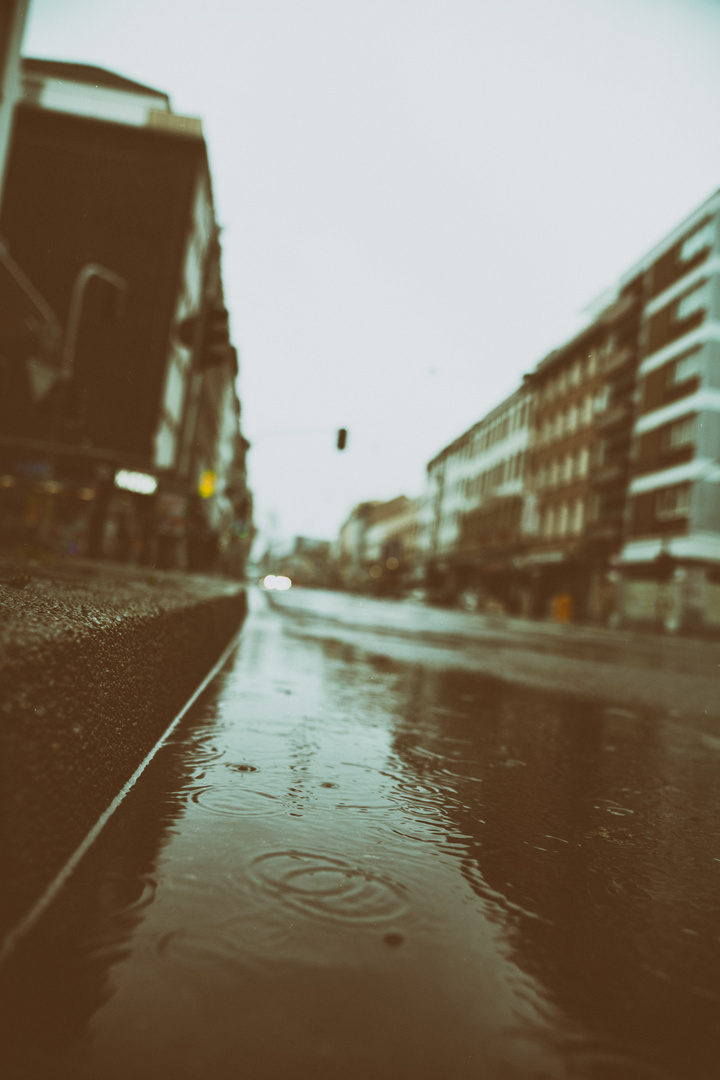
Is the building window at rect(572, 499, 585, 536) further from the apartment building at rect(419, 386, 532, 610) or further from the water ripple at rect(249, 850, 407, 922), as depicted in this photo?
the water ripple at rect(249, 850, 407, 922)

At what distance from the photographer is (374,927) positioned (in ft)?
6.40

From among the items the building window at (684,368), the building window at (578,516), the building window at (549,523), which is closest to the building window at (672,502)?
the building window at (684,368)

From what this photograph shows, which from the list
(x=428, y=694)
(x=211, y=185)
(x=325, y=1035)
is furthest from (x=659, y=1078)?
(x=211, y=185)

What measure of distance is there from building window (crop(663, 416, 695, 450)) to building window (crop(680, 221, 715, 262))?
7041 millimetres

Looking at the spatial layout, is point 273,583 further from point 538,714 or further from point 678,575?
point 538,714

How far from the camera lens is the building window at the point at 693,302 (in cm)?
3734

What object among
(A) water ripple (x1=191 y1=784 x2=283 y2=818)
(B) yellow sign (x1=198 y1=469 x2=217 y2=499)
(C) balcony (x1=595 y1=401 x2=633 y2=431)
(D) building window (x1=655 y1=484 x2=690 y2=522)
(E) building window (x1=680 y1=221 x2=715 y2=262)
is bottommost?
(A) water ripple (x1=191 y1=784 x2=283 y2=818)

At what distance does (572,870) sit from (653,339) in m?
43.0

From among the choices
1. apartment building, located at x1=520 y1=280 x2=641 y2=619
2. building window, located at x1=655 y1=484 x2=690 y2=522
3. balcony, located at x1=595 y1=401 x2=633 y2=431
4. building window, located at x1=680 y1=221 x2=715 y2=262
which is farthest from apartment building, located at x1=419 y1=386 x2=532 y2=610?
building window, located at x1=680 y1=221 x2=715 y2=262

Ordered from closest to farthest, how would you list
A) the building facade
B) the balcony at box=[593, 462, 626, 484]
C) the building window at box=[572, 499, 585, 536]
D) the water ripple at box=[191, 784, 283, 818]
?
1. the water ripple at box=[191, 784, 283, 818]
2. the building facade
3. the balcony at box=[593, 462, 626, 484]
4. the building window at box=[572, 499, 585, 536]

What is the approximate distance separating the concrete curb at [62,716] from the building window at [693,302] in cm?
3832

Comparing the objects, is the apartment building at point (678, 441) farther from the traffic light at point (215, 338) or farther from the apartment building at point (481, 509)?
the traffic light at point (215, 338)

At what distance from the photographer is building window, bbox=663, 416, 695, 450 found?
124ft

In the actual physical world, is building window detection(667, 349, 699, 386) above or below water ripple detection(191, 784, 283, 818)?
above
